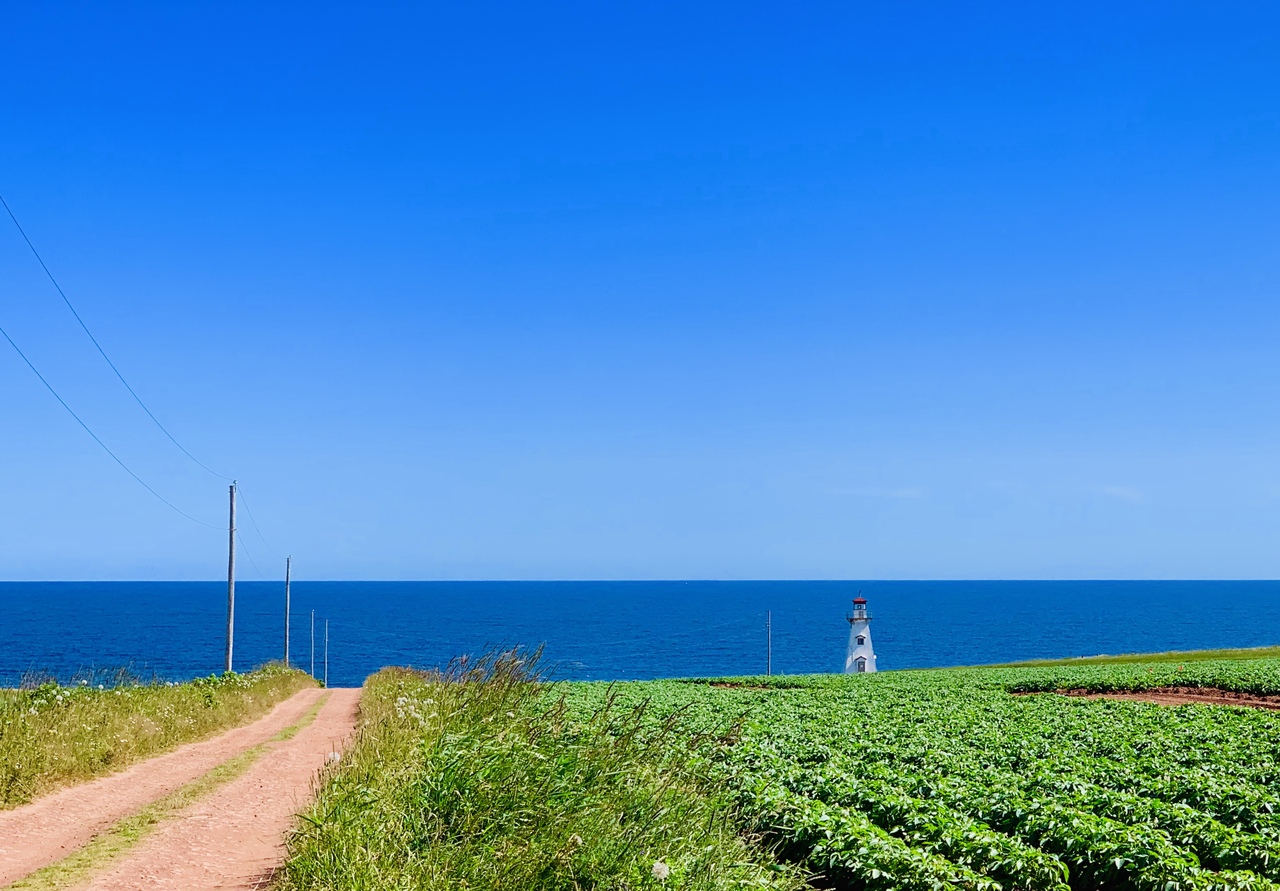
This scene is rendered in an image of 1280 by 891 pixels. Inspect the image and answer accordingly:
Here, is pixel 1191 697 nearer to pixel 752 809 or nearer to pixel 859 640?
pixel 752 809

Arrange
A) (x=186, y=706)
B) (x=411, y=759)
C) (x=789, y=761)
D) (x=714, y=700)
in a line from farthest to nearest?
(x=714, y=700)
(x=186, y=706)
(x=789, y=761)
(x=411, y=759)

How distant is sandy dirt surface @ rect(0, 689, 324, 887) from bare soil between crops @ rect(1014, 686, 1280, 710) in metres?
27.0

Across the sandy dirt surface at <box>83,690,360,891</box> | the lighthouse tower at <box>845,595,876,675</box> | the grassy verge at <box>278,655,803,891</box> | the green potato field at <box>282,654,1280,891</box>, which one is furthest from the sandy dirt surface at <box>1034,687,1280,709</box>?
the lighthouse tower at <box>845,595,876,675</box>

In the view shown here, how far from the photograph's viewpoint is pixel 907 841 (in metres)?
10.2

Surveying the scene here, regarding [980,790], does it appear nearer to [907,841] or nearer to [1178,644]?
[907,841]

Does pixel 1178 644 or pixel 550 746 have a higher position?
pixel 550 746

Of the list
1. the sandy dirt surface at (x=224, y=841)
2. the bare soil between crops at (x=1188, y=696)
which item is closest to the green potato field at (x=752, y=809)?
the sandy dirt surface at (x=224, y=841)

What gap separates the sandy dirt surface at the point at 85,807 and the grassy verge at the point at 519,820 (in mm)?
2989

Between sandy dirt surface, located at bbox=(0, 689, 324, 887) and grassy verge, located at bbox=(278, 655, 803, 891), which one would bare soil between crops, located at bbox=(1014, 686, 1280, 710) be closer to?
grassy verge, located at bbox=(278, 655, 803, 891)

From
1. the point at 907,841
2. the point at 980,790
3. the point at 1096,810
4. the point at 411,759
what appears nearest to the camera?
the point at 411,759

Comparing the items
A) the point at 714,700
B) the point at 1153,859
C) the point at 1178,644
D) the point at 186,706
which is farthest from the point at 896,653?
the point at 1153,859

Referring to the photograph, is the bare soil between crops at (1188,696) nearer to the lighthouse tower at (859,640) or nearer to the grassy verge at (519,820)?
the grassy verge at (519,820)

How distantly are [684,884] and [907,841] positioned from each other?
14.5 feet

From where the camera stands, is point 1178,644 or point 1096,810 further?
point 1178,644
